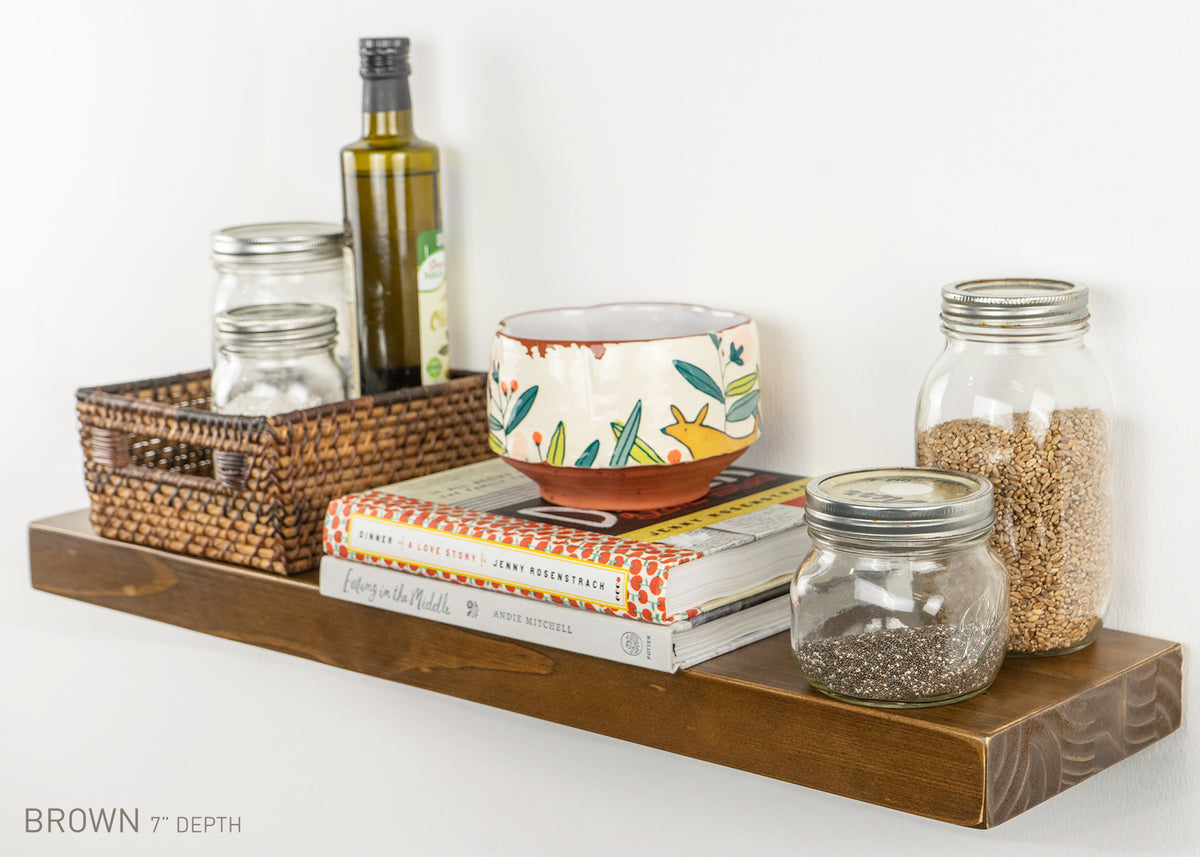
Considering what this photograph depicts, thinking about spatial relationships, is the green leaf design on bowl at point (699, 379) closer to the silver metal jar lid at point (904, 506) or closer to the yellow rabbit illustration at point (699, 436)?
the yellow rabbit illustration at point (699, 436)

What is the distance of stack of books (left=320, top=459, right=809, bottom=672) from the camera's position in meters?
0.61

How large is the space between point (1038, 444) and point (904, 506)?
0.09m

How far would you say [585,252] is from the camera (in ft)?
2.73

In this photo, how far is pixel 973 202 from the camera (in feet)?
2.16

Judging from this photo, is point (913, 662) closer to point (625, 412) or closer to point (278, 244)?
point (625, 412)

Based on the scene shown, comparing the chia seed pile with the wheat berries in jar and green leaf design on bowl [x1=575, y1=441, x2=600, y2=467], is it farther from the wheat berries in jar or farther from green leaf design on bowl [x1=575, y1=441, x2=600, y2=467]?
green leaf design on bowl [x1=575, y1=441, x2=600, y2=467]

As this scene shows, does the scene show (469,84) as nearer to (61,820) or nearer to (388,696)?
(388,696)

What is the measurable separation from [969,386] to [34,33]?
907 mm

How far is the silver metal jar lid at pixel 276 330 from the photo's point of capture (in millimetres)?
784

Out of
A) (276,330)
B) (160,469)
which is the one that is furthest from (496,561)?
(160,469)

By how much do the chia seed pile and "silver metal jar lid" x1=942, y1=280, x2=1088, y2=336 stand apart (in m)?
0.14

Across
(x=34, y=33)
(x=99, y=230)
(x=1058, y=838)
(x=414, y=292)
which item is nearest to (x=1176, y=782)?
(x=1058, y=838)

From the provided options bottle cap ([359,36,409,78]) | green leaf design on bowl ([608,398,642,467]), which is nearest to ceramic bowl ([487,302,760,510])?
green leaf design on bowl ([608,398,642,467])

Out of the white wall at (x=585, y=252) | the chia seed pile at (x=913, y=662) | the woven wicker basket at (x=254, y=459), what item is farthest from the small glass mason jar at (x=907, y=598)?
the woven wicker basket at (x=254, y=459)
